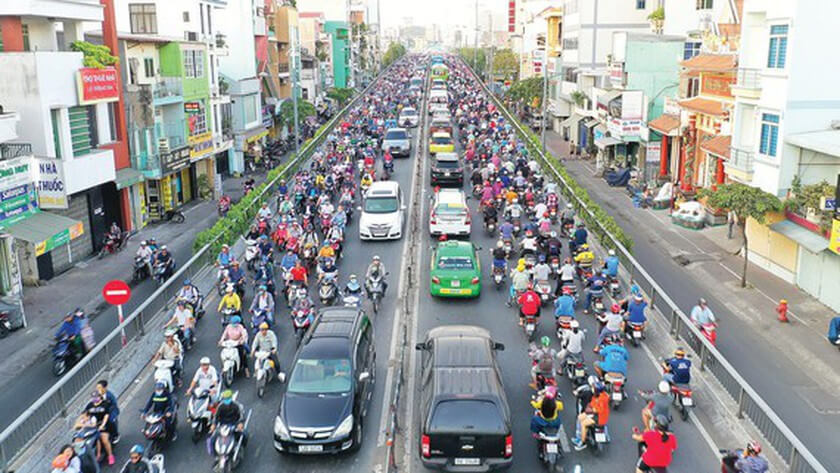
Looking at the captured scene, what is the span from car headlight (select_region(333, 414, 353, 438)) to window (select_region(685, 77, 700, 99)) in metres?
30.4

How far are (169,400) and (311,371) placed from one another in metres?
2.66

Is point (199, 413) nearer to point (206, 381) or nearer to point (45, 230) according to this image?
point (206, 381)

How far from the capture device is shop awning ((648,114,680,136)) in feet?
131

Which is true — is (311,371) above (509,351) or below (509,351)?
above

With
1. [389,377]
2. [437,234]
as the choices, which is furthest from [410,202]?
[389,377]

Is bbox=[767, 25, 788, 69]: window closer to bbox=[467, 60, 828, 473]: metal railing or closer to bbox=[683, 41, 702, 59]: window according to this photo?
bbox=[467, 60, 828, 473]: metal railing

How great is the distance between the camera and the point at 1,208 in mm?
22781

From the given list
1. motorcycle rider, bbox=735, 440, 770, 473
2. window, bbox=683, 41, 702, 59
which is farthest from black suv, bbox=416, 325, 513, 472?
window, bbox=683, 41, 702, 59

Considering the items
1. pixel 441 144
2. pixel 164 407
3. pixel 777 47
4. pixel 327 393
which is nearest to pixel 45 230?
pixel 164 407

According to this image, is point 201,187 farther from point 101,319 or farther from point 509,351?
point 509,351

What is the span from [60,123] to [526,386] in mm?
19382

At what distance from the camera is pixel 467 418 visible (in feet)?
41.5

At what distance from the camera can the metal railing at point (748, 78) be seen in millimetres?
26594

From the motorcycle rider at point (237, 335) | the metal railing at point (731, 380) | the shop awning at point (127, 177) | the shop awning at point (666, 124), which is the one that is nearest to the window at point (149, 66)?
the shop awning at point (127, 177)
